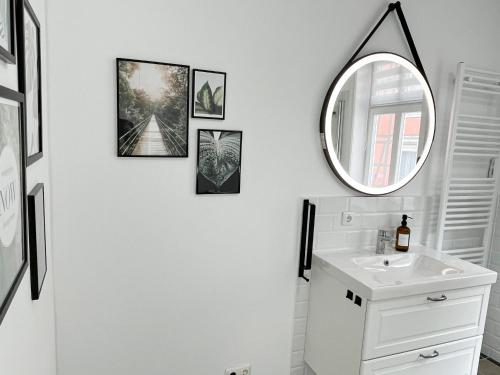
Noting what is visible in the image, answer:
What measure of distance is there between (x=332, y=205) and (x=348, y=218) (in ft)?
0.49

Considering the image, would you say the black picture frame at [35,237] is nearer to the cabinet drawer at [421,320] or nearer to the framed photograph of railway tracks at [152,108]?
the framed photograph of railway tracks at [152,108]

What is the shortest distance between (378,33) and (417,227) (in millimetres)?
1255

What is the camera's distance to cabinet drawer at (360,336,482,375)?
1840 mm

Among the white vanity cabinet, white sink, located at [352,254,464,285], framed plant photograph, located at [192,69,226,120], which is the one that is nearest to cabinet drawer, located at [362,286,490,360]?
the white vanity cabinet

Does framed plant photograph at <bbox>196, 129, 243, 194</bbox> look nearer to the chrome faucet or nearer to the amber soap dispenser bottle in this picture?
the chrome faucet

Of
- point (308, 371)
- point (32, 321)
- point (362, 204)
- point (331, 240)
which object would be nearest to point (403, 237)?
point (362, 204)

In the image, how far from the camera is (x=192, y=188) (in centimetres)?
188

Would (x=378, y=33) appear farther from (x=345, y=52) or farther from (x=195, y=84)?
(x=195, y=84)

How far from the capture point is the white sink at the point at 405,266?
212 centimetres

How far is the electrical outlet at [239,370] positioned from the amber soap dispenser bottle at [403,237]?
3.80 feet

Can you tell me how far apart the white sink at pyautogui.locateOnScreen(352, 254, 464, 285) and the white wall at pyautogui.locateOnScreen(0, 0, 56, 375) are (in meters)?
1.52

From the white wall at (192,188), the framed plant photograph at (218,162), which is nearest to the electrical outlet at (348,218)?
the white wall at (192,188)

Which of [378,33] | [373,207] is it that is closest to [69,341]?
[373,207]

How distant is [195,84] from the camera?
180 cm
